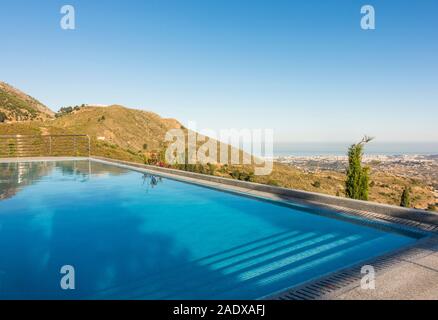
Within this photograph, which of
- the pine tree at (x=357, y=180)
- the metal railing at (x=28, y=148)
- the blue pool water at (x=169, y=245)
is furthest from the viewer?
the metal railing at (x=28, y=148)

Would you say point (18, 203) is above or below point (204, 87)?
below

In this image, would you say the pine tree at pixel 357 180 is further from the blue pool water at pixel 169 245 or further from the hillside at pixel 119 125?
the hillside at pixel 119 125

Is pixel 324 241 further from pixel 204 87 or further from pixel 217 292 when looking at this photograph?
pixel 204 87

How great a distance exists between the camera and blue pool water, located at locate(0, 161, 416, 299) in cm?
284

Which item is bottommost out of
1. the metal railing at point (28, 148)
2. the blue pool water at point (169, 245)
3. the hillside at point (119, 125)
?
the blue pool water at point (169, 245)

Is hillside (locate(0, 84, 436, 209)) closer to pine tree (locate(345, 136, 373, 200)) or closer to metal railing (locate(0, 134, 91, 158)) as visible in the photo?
metal railing (locate(0, 134, 91, 158))

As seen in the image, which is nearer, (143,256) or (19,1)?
(143,256)

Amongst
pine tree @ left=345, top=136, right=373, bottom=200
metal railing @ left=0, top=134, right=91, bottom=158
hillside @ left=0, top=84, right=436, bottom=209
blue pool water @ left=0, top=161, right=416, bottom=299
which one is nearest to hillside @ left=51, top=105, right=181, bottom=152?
hillside @ left=0, top=84, right=436, bottom=209

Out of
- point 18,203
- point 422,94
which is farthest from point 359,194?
point 422,94

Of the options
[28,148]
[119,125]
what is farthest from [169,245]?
[119,125]

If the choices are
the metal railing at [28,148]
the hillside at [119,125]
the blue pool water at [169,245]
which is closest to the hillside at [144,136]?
the hillside at [119,125]

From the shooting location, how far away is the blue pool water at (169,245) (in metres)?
2.84
